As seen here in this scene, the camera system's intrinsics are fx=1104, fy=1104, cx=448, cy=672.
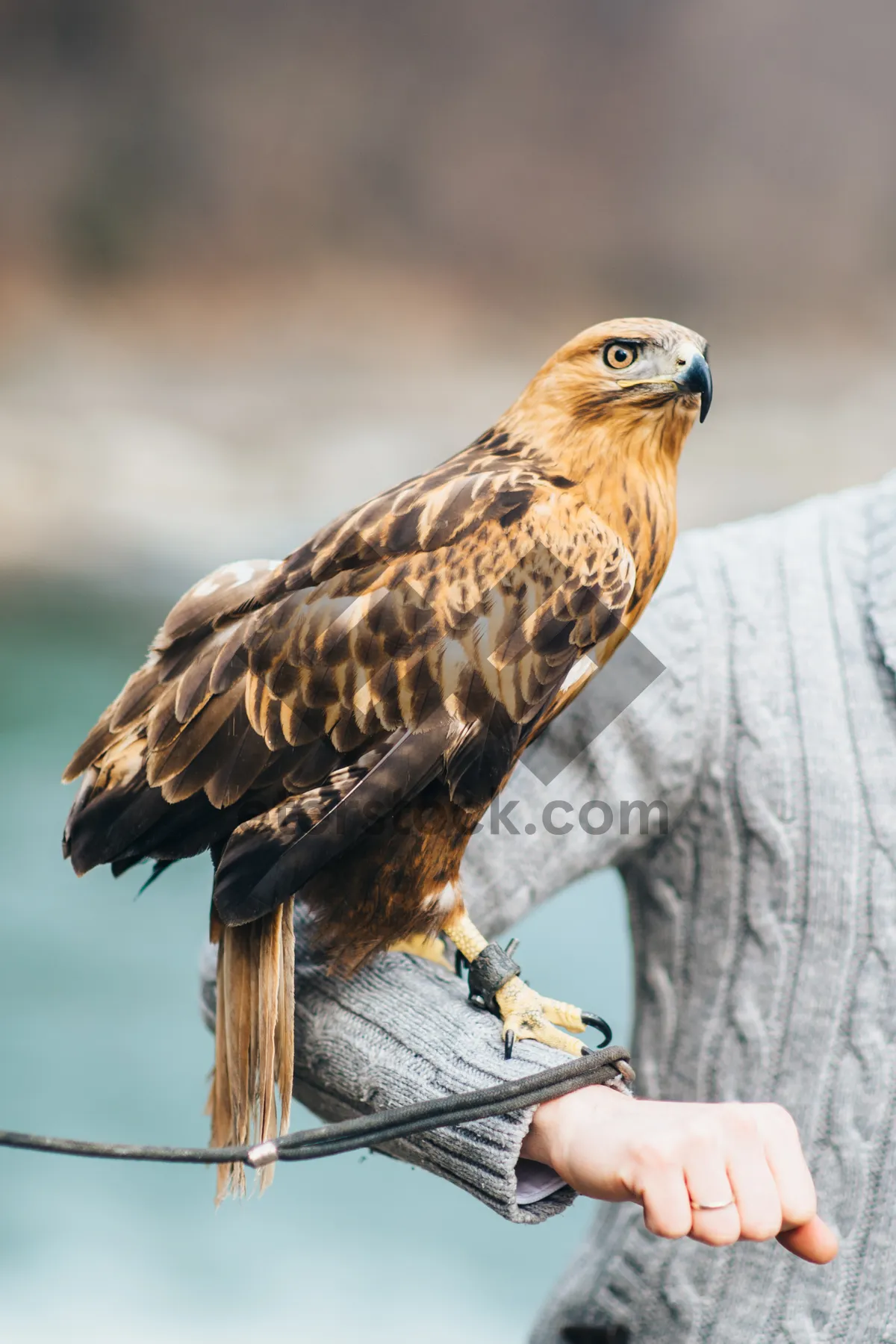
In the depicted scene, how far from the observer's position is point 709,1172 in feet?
1.49

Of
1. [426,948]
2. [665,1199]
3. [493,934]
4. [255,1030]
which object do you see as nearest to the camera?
[665,1199]

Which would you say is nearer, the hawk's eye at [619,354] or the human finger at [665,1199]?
the human finger at [665,1199]

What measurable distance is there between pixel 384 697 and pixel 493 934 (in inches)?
12.3

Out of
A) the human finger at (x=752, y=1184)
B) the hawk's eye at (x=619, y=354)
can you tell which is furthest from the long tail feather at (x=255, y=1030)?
the hawk's eye at (x=619, y=354)

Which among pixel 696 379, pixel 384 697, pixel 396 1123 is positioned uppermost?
pixel 696 379

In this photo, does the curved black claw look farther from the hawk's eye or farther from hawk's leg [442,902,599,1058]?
the hawk's eye

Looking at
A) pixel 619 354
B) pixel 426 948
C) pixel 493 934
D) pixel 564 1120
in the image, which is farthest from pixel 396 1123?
pixel 619 354

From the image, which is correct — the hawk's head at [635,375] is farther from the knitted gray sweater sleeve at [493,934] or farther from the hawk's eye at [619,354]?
the knitted gray sweater sleeve at [493,934]

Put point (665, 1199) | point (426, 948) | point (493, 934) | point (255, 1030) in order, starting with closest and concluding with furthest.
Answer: point (665, 1199)
point (255, 1030)
point (426, 948)
point (493, 934)

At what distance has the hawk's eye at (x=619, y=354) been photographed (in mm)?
575

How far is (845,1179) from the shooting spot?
2.48 feet

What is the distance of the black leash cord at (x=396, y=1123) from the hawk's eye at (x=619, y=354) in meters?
0.34

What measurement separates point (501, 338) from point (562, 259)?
0.14 meters

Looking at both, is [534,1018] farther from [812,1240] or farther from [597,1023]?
[812,1240]
